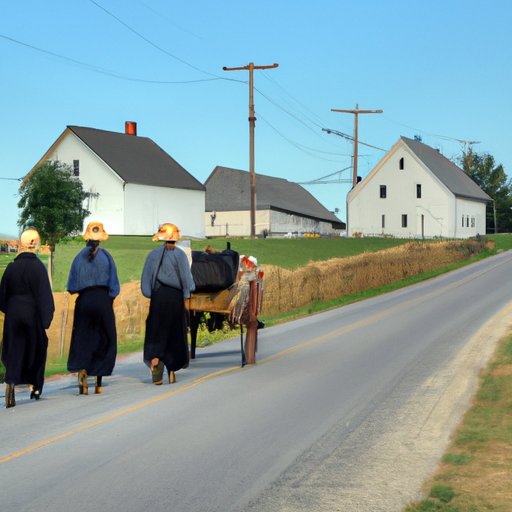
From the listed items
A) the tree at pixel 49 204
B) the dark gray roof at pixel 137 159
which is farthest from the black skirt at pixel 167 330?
the dark gray roof at pixel 137 159

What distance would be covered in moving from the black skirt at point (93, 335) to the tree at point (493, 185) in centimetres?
10630

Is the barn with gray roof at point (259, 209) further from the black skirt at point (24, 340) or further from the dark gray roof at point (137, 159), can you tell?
the black skirt at point (24, 340)

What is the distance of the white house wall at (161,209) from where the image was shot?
73438 millimetres

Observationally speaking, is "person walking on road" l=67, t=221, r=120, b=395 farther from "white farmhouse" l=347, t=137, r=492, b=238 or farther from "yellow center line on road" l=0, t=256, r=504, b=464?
"white farmhouse" l=347, t=137, r=492, b=238

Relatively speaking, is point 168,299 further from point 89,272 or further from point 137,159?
point 137,159

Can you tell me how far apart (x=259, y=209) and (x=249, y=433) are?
283ft

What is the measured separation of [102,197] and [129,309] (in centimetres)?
5035

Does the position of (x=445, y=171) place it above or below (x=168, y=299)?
above

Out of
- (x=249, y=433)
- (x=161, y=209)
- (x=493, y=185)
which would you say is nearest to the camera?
(x=249, y=433)

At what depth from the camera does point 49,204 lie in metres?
50.3

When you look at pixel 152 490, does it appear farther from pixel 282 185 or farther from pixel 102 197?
pixel 282 185

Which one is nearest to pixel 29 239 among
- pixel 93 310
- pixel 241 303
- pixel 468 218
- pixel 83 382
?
pixel 93 310

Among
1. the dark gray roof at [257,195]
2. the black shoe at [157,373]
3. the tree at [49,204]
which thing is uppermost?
the dark gray roof at [257,195]

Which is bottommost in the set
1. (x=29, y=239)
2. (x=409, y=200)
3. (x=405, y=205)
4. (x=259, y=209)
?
(x=29, y=239)
